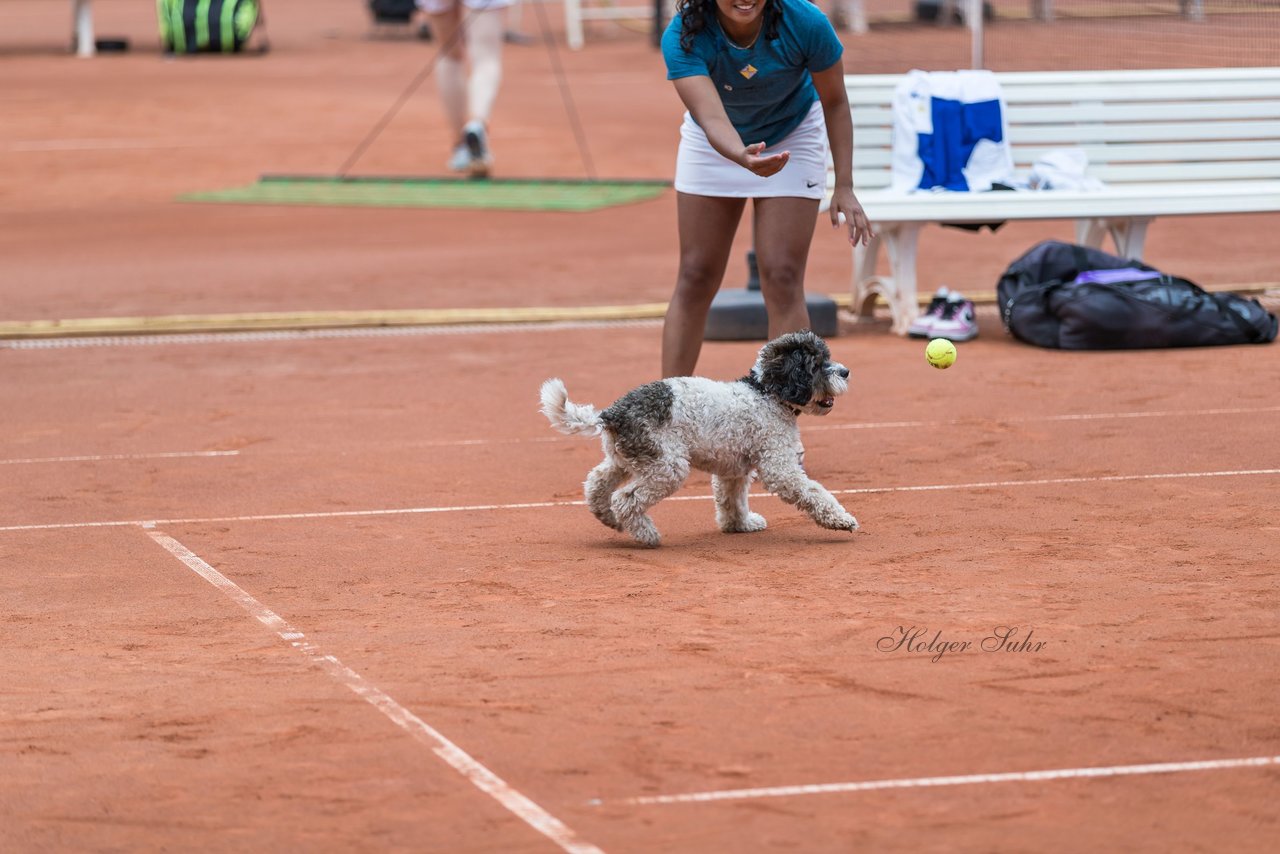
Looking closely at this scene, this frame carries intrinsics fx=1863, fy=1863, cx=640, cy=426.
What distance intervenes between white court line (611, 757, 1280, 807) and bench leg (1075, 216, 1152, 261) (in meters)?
7.10

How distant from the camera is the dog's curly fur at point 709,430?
6.22 m

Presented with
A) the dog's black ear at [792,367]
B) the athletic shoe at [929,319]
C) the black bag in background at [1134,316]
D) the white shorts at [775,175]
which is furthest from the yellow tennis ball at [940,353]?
the athletic shoe at [929,319]

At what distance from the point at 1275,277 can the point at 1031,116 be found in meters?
2.56

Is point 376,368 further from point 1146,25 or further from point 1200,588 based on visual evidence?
point 1146,25

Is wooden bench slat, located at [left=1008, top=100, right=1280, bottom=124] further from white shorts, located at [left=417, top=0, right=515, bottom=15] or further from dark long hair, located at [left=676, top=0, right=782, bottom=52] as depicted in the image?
white shorts, located at [left=417, top=0, right=515, bottom=15]

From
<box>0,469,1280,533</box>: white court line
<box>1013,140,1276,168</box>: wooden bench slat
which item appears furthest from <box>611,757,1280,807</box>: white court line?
<box>1013,140,1276,168</box>: wooden bench slat

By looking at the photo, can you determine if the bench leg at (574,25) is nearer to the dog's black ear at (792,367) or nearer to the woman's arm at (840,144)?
the woman's arm at (840,144)

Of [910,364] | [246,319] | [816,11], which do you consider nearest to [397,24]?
[246,319]

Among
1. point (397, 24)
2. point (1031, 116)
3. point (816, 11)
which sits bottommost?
point (397, 24)

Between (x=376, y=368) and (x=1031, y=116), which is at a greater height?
(x=1031, y=116)

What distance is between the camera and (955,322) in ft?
34.0

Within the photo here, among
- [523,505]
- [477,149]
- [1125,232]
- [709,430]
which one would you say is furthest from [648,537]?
[477,149]

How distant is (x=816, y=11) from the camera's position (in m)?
7.07
